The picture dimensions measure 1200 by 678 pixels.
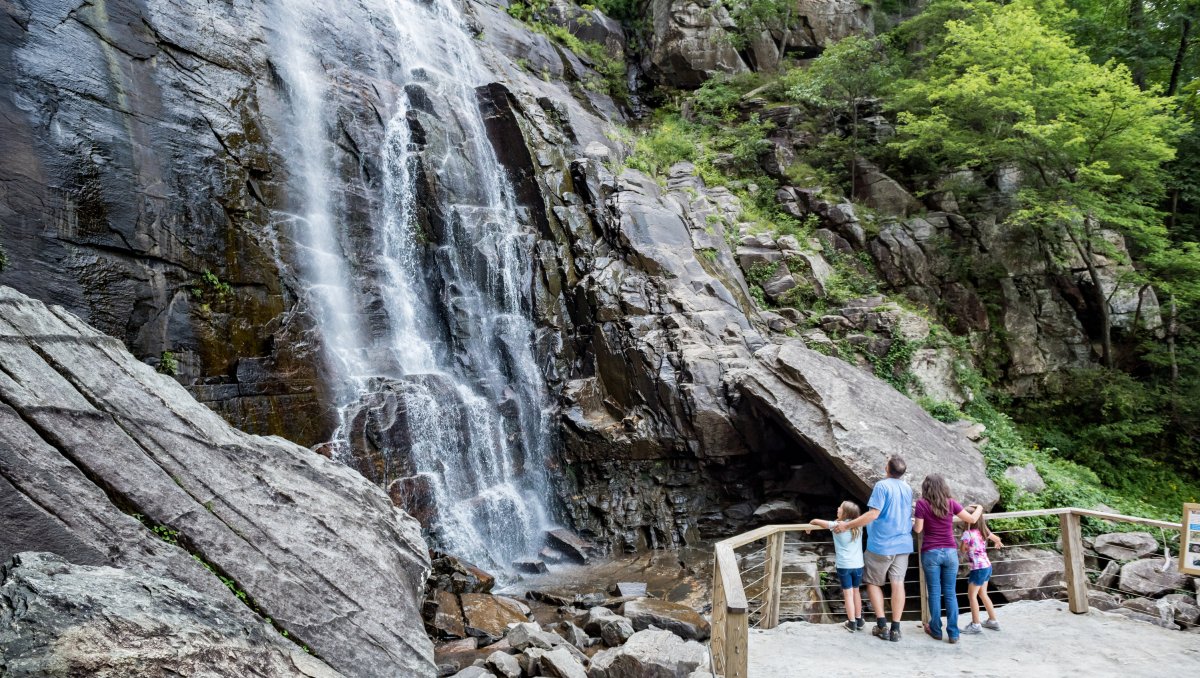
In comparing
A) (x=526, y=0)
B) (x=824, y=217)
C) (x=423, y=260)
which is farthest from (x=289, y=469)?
(x=526, y=0)

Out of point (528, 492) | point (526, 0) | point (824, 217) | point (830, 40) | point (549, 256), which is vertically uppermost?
point (526, 0)

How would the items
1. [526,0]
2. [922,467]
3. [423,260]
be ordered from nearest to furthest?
1. [922,467]
2. [423,260]
3. [526,0]

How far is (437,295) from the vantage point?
601 inches

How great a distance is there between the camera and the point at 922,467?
11.5m

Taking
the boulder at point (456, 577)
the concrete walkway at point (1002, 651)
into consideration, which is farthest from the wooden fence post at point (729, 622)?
the boulder at point (456, 577)

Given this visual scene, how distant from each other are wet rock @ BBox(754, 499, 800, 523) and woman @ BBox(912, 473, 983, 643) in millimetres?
7231

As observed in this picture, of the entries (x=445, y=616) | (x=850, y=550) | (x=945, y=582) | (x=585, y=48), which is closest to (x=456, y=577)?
(x=445, y=616)

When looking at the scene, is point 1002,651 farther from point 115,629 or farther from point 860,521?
point 115,629

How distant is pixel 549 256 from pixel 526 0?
15.8m

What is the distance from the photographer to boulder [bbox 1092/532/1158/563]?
1027cm

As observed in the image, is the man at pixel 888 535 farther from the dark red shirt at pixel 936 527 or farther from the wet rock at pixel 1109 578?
the wet rock at pixel 1109 578

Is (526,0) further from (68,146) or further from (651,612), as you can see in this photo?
(651,612)

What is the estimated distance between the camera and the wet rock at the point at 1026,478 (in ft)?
40.3

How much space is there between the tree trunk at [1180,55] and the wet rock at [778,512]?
18932mm
